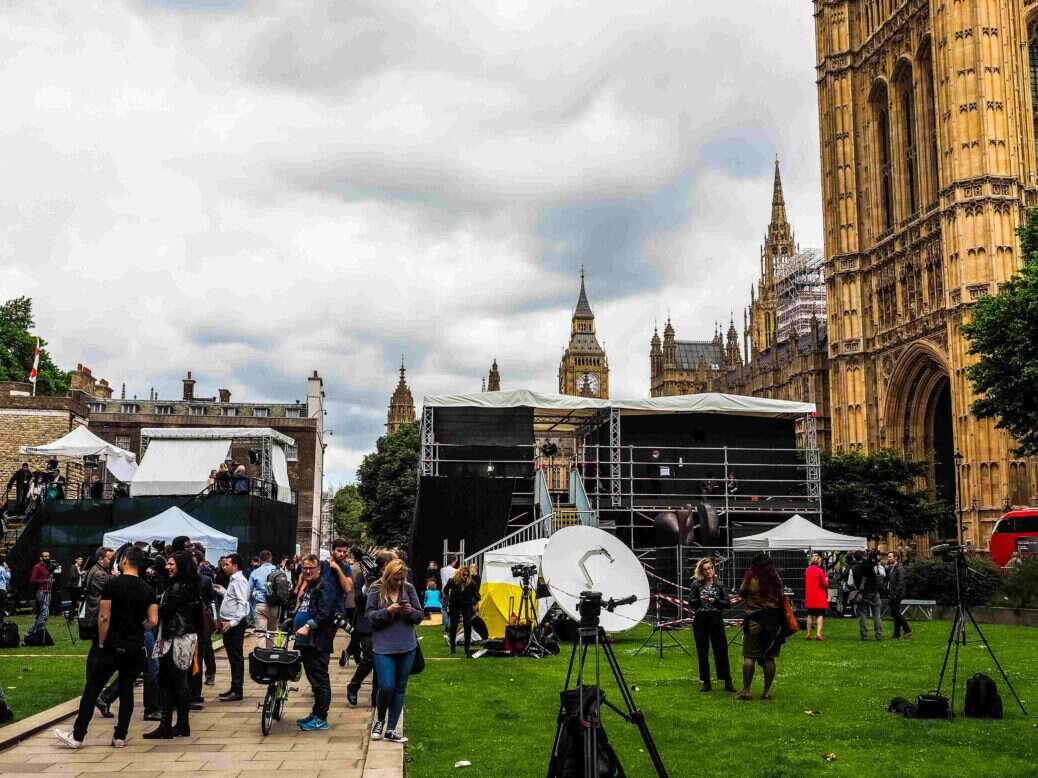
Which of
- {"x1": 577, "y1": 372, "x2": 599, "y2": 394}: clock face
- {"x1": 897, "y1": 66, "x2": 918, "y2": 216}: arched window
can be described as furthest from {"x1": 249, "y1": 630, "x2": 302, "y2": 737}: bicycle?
{"x1": 577, "y1": 372, "x2": 599, "y2": 394}: clock face

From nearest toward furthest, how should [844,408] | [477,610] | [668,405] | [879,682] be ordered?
[879,682], [477,610], [668,405], [844,408]

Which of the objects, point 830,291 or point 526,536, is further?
point 830,291

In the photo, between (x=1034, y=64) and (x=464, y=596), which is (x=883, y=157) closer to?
(x=1034, y=64)

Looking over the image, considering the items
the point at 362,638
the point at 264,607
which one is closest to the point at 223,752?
the point at 362,638

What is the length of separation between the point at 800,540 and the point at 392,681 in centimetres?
1575

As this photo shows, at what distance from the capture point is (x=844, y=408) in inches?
2197

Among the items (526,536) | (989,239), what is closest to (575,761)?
(526,536)

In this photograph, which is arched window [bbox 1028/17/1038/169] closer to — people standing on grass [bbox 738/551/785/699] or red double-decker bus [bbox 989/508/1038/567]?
red double-decker bus [bbox 989/508/1038/567]

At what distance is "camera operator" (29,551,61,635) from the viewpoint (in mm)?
18719

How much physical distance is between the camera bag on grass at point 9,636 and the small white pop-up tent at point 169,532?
17.9 ft

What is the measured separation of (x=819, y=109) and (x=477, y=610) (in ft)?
163

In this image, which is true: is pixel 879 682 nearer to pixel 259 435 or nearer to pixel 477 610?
pixel 477 610

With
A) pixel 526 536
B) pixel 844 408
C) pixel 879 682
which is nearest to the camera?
pixel 879 682

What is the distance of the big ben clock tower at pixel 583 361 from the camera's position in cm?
15900
